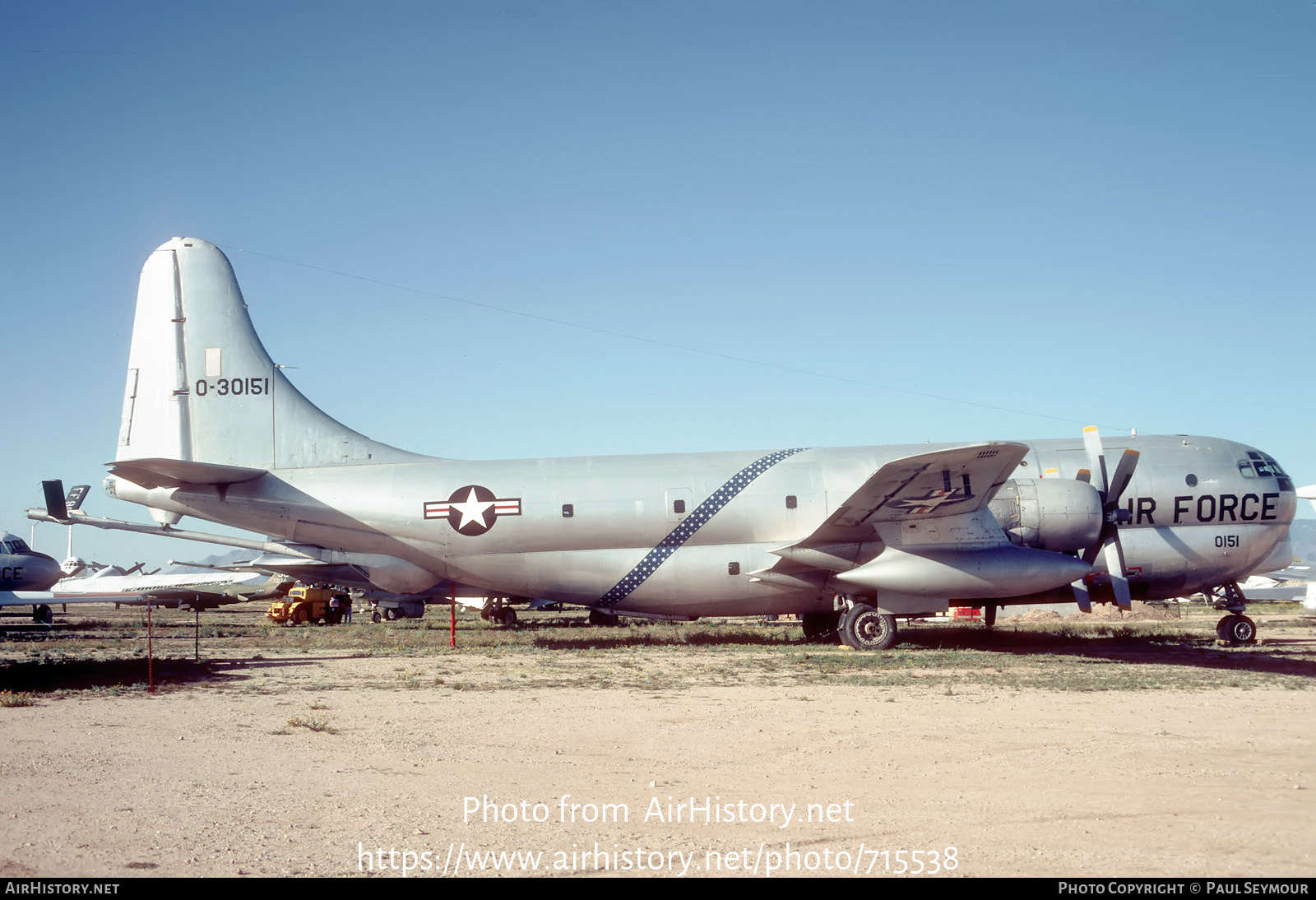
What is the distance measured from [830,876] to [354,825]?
9.96 feet

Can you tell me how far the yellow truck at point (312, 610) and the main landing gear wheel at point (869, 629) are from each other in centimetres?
2396

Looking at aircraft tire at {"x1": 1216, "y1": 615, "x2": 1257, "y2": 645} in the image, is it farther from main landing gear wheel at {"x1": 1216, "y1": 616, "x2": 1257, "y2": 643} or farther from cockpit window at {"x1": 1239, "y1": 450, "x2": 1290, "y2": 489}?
cockpit window at {"x1": 1239, "y1": 450, "x2": 1290, "y2": 489}

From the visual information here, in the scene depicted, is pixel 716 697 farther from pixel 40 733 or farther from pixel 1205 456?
pixel 1205 456

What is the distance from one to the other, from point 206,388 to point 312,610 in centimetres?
1928

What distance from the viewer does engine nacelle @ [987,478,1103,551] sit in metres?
17.6

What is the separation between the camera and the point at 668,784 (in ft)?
24.1

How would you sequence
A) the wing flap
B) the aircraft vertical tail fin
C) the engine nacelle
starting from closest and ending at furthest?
the wing flap, the engine nacelle, the aircraft vertical tail fin

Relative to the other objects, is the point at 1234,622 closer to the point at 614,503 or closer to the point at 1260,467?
the point at 1260,467

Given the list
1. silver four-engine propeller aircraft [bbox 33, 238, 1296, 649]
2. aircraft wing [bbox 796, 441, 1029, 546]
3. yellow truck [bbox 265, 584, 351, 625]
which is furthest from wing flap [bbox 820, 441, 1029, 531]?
yellow truck [bbox 265, 584, 351, 625]

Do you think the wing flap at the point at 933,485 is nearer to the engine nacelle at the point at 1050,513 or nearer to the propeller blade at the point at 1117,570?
the engine nacelle at the point at 1050,513

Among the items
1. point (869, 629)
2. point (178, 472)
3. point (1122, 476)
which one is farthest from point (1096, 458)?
point (178, 472)

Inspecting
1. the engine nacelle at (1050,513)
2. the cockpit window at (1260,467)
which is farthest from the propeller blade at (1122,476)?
the cockpit window at (1260,467)

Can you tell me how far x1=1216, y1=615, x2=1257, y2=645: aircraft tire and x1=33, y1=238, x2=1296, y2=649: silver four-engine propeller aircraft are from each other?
0.05 meters

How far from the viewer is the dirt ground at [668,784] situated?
17.6 feet
